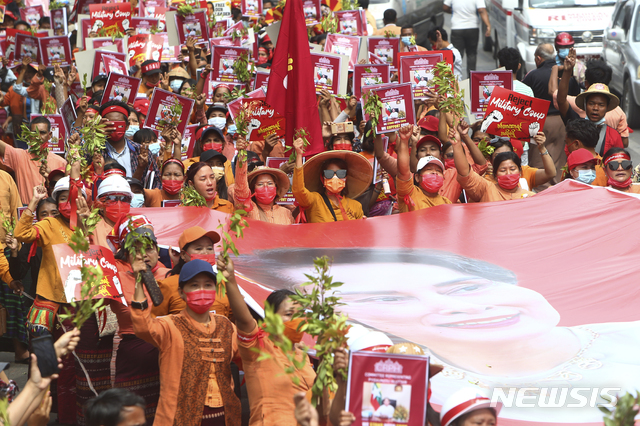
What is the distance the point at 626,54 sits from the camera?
44.1 feet

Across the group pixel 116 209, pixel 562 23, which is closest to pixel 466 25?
pixel 562 23

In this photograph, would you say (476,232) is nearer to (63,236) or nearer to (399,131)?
(399,131)

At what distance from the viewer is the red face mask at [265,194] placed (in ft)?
22.7

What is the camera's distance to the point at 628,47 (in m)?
13.4

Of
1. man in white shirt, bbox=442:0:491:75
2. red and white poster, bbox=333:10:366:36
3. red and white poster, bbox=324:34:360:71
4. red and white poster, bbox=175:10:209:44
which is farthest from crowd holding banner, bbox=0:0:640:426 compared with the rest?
man in white shirt, bbox=442:0:491:75

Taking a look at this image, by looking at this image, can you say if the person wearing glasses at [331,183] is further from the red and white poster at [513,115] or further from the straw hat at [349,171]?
Result: the red and white poster at [513,115]

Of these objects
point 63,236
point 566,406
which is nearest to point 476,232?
point 566,406

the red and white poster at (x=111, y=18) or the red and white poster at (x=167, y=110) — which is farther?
the red and white poster at (x=111, y=18)

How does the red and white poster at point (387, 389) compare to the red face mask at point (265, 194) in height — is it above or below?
above

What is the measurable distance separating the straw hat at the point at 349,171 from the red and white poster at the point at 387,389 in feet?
12.3

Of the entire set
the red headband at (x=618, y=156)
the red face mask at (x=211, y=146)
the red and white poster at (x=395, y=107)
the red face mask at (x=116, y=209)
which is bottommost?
the red face mask at (x=211, y=146)

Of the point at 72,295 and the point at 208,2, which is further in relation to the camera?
the point at 208,2

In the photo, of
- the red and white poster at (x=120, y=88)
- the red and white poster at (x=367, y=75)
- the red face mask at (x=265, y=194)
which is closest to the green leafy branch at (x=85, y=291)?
the red face mask at (x=265, y=194)

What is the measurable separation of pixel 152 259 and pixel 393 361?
2.58 metres
